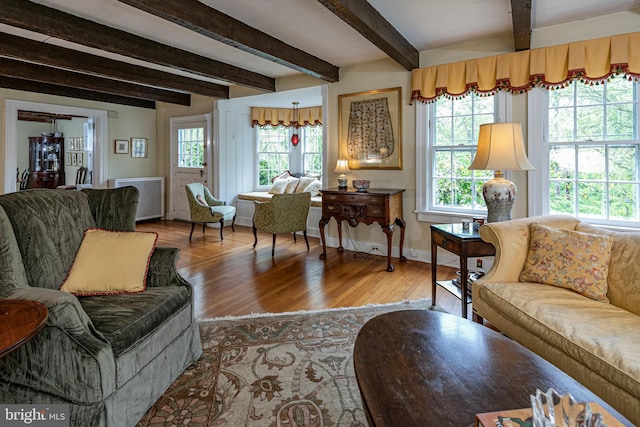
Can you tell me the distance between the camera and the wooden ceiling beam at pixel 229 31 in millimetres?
2520

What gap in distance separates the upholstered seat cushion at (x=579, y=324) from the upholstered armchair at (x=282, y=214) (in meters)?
2.75

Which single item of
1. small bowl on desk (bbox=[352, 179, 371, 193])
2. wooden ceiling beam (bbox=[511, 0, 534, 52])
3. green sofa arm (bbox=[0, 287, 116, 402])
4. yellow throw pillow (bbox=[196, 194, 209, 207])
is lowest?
green sofa arm (bbox=[0, 287, 116, 402])

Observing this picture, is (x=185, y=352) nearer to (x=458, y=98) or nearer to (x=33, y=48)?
(x=458, y=98)

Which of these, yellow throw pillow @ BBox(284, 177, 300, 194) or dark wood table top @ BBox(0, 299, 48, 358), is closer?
dark wood table top @ BBox(0, 299, 48, 358)

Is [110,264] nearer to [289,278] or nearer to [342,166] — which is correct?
[289,278]

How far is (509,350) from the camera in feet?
4.20

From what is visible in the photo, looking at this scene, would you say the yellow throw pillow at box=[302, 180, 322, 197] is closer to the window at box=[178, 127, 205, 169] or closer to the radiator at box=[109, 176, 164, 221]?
the window at box=[178, 127, 205, 169]

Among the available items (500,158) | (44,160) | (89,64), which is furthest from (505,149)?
(44,160)

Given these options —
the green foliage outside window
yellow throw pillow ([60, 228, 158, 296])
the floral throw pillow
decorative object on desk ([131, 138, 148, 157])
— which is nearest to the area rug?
yellow throw pillow ([60, 228, 158, 296])

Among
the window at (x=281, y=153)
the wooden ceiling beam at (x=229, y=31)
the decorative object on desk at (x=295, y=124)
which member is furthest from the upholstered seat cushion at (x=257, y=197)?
the wooden ceiling beam at (x=229, y=31)

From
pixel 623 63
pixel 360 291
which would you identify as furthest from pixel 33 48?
pixel 623 63

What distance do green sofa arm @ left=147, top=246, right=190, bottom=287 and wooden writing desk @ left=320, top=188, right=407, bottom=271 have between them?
234 centimetres

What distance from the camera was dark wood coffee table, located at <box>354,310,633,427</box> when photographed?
97 centimetres

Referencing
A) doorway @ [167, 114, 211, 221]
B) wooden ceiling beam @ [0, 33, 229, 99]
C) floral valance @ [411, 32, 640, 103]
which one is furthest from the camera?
doorway @ [167, 114, 211, 221]
